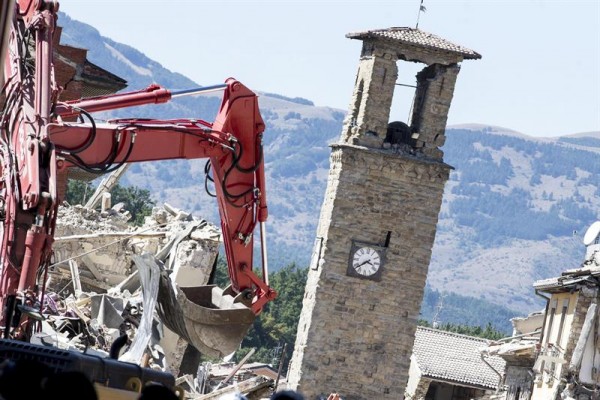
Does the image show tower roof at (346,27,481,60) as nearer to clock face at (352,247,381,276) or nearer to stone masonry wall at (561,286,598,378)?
clock face at (352,247,381,276)

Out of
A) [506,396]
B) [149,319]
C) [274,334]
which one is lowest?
[274,334]

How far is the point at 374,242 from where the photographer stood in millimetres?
55094

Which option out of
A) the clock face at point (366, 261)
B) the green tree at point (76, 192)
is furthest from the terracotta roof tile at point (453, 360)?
the green tree at point (76, 192)

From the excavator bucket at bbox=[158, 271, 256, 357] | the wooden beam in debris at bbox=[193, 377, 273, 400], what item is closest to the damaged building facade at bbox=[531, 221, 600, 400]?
the wooden beam in debris at bbox=[193, 377, 273, 400]

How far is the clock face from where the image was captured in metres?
54.8

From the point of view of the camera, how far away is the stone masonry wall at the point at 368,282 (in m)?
54.8

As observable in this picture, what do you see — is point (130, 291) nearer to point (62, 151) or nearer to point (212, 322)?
point (212, 322)

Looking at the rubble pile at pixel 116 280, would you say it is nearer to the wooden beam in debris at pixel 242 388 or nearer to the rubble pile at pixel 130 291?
the rubble pile at pixel 130 291

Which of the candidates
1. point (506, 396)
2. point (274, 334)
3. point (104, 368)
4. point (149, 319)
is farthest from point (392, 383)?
point (274, 334)

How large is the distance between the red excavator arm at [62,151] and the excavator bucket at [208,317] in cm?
37

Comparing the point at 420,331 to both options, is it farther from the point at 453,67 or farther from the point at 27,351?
the point at 27,351

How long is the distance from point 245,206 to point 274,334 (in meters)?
107

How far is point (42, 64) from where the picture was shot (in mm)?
23203

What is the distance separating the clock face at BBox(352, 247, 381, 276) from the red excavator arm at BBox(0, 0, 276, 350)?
25.8 m
